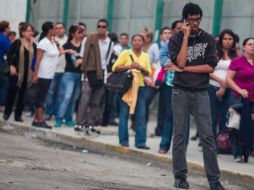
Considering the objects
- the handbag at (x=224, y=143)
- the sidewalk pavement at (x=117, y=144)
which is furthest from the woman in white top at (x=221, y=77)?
the sidewalk pavement at (x=117, y=144)

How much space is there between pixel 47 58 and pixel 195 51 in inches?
250

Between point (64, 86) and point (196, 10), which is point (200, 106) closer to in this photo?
point (196, 10)

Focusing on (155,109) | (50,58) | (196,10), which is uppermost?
(196,10)

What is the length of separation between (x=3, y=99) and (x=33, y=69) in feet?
8.59

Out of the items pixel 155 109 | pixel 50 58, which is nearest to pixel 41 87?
pixel 50 58

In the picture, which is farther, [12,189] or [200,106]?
[200,106]

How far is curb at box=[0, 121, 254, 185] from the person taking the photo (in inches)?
441

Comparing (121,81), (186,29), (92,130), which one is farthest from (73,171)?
(92,130)

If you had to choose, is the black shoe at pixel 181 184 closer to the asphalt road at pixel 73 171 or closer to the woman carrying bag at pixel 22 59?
the asphalt road at pixel 73 171

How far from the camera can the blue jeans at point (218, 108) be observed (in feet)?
42.4

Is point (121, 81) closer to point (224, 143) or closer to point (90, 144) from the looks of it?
point (90, 144)

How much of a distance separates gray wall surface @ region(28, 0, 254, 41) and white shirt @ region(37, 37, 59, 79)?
3.68 meters

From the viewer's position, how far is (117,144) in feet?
45.2

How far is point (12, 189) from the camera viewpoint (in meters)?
8.31
